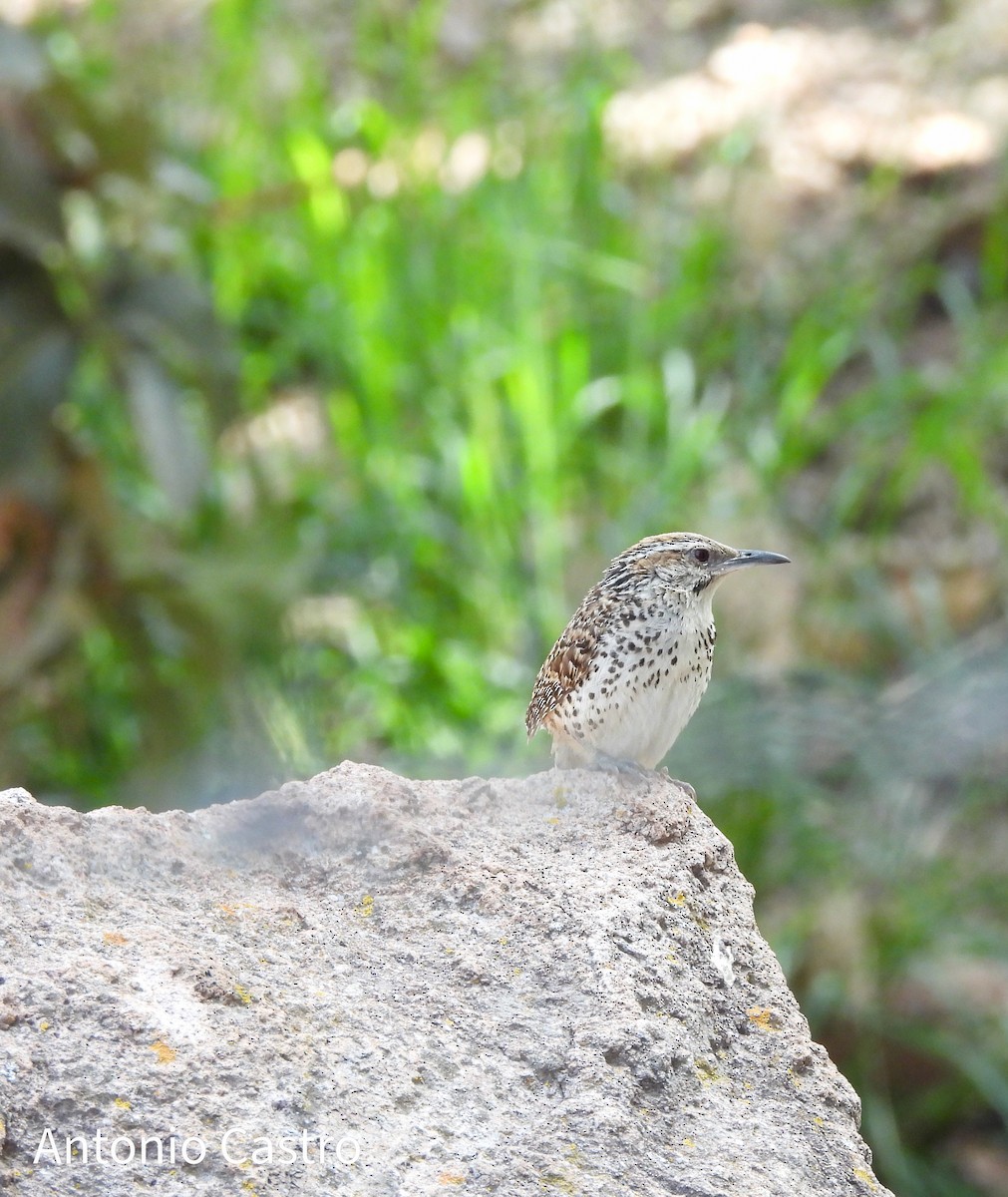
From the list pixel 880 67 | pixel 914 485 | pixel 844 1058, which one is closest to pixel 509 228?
pixel 914 485

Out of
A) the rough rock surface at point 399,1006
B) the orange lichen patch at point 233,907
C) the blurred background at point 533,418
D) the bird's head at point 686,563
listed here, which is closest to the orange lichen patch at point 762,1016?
the rough rock surface at point 399,1006

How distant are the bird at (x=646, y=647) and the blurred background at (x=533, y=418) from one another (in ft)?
2.48

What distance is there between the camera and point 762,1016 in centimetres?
223

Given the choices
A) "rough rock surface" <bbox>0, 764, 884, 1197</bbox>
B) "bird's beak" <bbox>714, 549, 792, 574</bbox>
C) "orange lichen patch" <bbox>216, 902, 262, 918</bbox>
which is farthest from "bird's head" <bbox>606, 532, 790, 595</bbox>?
"orange lichen patch" <bbox>216, 902, 262, 918</bbox>

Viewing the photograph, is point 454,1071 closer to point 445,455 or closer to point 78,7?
point 445,455

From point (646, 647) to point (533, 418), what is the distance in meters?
3.41

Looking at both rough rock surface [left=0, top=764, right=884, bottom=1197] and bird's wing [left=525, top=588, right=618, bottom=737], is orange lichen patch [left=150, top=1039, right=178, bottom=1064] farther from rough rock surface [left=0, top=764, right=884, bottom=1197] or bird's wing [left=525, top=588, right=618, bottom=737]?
bird's wing [left=525, top=588, right=618, bottom=737]

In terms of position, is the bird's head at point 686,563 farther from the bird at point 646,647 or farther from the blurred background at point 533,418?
the blurred background at point 533,418

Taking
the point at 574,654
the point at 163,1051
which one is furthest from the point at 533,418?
the point at 163,1051

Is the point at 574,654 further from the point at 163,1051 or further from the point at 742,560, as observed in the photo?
the point at 163,1051

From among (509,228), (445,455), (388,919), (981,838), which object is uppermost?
(509,228)

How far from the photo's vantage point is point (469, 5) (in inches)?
365

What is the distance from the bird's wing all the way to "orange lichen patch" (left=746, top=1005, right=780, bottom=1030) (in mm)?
952

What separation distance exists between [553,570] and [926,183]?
3572 millimetres
